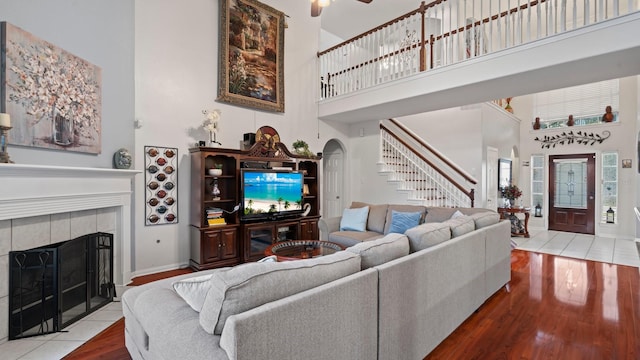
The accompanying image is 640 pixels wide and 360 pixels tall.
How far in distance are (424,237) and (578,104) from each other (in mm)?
8145

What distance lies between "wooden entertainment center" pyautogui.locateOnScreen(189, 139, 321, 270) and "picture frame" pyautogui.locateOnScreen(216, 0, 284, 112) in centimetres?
86

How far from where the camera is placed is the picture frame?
4824 millimetres

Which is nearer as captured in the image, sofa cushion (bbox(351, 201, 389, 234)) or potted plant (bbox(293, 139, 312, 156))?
sofa cushion (bbox(351, 201, 389, 234))

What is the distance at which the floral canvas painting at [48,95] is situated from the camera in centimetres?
247

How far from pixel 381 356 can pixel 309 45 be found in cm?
593

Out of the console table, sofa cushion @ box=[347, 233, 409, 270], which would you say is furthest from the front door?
sofa cushion @ box=[347, 233, 409, 270]

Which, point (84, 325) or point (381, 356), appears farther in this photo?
point (84, 325)

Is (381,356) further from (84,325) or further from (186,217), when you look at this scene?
(186,217)

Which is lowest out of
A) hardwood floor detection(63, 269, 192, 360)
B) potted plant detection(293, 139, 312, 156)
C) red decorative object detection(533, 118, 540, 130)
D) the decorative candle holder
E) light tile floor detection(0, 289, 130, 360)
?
hardwood floor detection(63, 269, 192, 360)

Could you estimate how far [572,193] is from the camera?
25.3 ft

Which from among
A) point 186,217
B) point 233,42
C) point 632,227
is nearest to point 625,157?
point 632,227

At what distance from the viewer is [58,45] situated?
2869 millimetres

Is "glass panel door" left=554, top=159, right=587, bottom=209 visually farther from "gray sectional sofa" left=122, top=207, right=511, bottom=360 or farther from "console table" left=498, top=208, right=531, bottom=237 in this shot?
"gray sectional sofa" left=122, top=207, right=511, bottom=360

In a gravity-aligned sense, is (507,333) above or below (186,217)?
below
